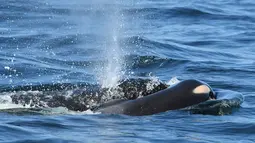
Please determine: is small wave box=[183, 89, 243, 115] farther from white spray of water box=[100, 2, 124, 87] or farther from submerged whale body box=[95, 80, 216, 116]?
white spray of water box=[100, 2, 124, 87]

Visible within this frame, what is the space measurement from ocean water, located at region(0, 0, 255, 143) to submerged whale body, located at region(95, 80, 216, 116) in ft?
0.44

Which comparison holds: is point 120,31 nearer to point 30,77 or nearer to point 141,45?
point 141,45

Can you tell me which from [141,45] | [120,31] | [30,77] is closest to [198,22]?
[120,31]

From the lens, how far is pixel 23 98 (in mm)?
13594

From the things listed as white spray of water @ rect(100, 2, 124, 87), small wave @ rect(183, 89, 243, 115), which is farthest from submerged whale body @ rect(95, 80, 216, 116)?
white spray of water @ rect(100, 2, 124, 87)

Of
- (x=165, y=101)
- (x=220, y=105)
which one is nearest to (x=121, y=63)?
(x=220, y=105)

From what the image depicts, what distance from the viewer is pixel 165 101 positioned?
12.6 m

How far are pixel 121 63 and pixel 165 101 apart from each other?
5.91 metres

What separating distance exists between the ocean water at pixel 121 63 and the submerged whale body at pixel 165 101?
0.13 metres

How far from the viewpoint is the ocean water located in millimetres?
11828

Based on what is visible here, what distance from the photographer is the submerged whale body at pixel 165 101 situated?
12.5 m

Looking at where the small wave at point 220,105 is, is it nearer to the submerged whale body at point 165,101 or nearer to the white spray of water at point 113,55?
the submerged whale body at point 165,101

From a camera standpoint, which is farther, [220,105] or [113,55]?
[113,55]

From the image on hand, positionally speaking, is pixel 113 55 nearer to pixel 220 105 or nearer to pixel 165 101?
pixel 220 105
